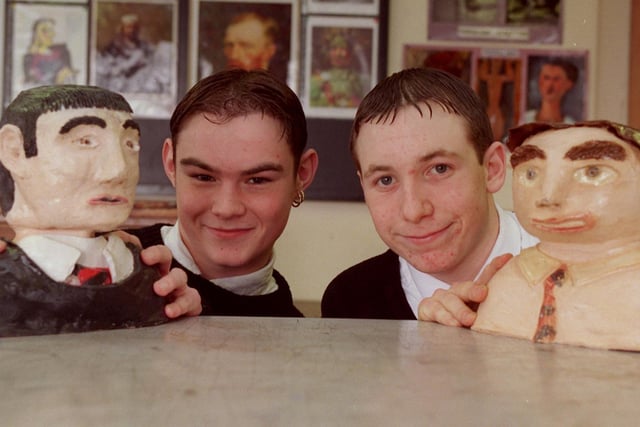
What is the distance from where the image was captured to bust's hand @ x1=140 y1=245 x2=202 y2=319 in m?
0.71

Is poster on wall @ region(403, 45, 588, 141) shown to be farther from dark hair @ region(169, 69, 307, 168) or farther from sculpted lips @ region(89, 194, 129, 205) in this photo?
sculpted lips @ region(89, 194, 129, 205)

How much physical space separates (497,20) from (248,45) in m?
0.63

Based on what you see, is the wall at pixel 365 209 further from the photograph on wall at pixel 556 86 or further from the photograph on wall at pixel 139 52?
the photograph on wall at pixel 139 52

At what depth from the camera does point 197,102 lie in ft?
3.05

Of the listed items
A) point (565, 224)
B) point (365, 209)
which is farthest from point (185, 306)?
point (365, 209)

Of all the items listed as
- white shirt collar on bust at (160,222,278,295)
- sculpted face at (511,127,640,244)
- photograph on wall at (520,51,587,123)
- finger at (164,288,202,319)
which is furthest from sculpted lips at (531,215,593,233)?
photograph on wall at (520,51,587,123)

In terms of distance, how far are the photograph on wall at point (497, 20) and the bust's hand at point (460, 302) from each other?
4.17 feet

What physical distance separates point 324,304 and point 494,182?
290mm

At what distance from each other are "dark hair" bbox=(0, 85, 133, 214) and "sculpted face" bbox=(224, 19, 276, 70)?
1240mm

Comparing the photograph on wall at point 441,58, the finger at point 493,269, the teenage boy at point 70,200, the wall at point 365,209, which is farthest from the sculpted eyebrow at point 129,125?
the photograph on wall at point 441,58

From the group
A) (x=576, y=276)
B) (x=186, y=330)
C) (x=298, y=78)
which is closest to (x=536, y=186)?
(x=576, y=276)

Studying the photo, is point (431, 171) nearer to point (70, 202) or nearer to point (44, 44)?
point (70, 202)

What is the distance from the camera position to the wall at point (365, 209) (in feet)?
6.18

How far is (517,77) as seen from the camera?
192cm
